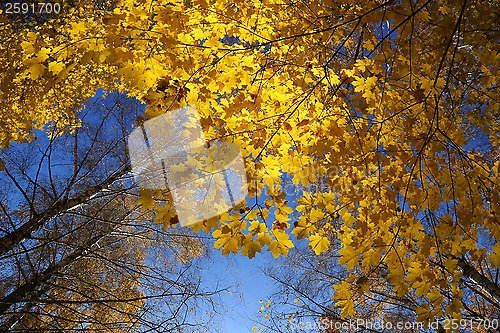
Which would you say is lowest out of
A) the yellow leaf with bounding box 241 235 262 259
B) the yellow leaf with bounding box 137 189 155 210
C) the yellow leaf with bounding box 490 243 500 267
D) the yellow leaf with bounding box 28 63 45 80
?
the yellow leaf with bounding box 490 243 500 267

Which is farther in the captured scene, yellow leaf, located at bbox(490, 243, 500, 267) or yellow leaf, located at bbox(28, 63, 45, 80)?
yellow leaf, located at bbox(490, 243, 500, 267)

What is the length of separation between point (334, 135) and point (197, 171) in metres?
0.90

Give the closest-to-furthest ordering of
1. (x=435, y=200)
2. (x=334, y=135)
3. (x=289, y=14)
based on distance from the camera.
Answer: (x=334, y=135), (x=435, y=200), (x=289, y=14)

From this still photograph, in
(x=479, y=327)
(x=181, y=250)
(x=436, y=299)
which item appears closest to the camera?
(x=436, y=299)

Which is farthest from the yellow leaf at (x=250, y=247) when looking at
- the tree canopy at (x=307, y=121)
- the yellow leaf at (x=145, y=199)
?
the yellow leaf at (x=145, y=199)

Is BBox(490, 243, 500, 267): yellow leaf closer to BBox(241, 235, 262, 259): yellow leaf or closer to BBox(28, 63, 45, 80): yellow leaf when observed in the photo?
BBox(241, 235, 262, 259): yellow leaf

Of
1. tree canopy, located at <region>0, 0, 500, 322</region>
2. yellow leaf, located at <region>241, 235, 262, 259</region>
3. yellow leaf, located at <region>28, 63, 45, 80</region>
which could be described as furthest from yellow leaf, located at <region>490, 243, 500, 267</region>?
yellow leaf, located at <region>28, 63, 45, 80</region>

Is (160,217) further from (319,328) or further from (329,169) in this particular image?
(319,328)

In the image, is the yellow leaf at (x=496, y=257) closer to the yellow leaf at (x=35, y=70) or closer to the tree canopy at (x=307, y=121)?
the tree canopy at (x=307, y=121)

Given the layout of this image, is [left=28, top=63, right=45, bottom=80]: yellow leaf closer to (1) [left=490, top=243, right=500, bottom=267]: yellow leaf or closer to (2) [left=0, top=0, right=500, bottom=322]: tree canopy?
(2) [left=0, top=0, right=500, bottom=322]: tree canopy

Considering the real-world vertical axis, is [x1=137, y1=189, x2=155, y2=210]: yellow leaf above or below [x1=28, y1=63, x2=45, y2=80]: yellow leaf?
below

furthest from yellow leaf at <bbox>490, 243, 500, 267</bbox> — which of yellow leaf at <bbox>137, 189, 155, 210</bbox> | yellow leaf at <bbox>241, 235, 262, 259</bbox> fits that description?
yellow leaf at <bbox>137, 189, 155, 210</bbox>

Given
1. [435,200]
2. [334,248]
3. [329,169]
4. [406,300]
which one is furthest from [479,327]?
[329,169]

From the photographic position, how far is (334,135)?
2037mm
